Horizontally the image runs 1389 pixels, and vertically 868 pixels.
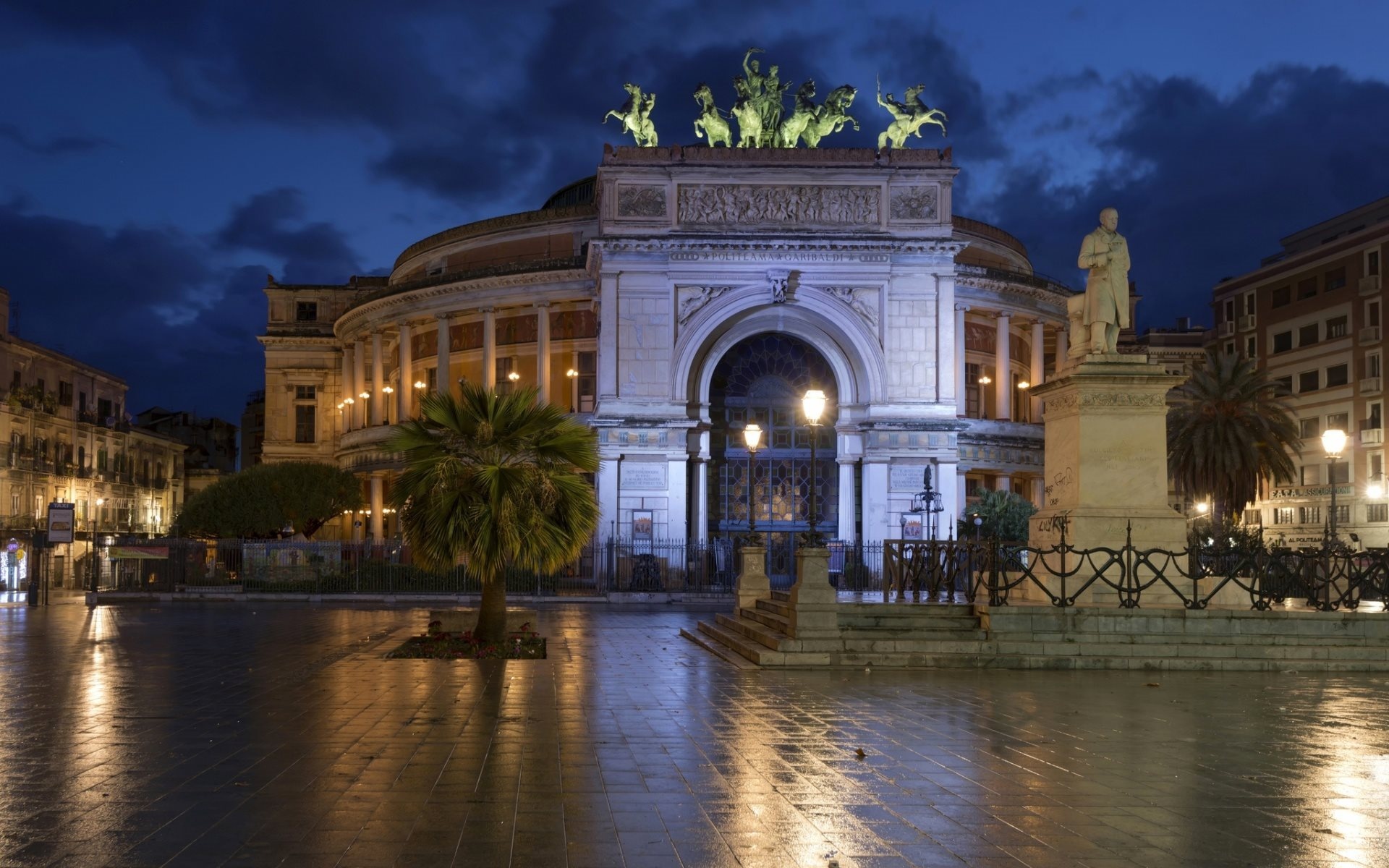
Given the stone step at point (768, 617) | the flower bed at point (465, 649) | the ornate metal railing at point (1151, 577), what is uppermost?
the ornate metal railing at point (1151, 577)

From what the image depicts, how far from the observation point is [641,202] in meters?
48.5

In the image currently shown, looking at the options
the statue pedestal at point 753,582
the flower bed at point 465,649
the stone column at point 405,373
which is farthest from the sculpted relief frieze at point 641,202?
the flower bed at point 465,649

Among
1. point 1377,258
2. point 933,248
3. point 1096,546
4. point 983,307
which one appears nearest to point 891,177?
point 933,248

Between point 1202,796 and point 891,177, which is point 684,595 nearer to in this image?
point 891,177

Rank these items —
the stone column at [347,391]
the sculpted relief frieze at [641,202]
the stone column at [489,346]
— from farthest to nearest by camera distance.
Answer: the stone column at [347,391] → the stone column at [489,346] → the sculpted relief frieze at [641,202]

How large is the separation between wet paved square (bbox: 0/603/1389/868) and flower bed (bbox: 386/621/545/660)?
4.90 ft

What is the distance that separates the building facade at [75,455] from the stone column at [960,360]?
123 ft

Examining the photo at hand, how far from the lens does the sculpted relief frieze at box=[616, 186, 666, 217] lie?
48.4 metres

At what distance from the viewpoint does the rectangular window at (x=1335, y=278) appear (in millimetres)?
64250

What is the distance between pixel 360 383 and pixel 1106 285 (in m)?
55.9

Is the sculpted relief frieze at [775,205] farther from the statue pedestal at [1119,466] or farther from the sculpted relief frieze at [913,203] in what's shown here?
the statue pedestal at [1119,466]

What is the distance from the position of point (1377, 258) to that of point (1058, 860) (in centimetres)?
6325

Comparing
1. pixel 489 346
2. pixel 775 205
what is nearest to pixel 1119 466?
pixel 775 205

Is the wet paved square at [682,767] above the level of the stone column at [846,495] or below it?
below
